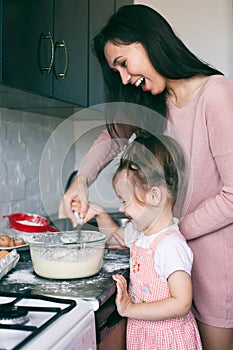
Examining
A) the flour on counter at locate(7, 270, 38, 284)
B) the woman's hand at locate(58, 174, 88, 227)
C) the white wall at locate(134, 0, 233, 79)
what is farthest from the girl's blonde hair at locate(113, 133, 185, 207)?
the white wall at locate(134, 0, 233, 79)

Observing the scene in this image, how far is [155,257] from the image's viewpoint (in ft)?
4.34

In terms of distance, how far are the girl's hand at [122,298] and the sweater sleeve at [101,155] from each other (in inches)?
15.5

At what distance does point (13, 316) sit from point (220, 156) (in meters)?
0.69

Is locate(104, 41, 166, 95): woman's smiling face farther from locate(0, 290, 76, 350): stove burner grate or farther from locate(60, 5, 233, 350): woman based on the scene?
locate(0, 290, 76, 350): stove burner grate

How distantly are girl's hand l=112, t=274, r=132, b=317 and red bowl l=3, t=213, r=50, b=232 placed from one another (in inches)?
19.8

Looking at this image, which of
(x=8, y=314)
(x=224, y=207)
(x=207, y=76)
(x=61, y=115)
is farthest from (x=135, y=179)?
(x=61, y=115)

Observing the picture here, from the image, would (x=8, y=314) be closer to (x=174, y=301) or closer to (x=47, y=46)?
(x=174, y=301)

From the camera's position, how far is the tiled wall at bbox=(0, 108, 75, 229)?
1924 mm

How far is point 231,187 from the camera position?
137cm

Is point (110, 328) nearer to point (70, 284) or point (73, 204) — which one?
point (70, 284)

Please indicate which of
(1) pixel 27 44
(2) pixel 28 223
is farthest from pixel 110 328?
(1) pixel 27 44

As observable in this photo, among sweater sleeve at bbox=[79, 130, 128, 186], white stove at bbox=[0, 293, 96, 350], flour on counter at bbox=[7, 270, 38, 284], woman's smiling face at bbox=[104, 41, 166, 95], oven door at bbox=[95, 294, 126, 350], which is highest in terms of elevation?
woman's smiling face at bbox=[104, 41, 166, 95]

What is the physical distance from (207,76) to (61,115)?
1094 millimetres

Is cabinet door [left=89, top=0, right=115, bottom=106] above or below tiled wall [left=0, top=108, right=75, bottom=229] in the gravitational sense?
above
